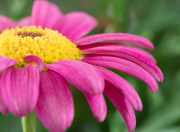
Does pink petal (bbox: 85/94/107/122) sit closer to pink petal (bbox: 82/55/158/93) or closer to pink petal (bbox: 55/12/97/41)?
pink petal (bbox: 82/55/158/93)

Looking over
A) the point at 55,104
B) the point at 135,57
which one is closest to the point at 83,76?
the point at 55,104

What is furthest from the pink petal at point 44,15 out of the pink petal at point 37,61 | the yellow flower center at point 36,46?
the pink petal at point 37,61

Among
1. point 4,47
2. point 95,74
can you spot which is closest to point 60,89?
point 95,74

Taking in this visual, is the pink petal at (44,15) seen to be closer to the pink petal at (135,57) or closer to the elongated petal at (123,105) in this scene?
the pink petal at (135,57)

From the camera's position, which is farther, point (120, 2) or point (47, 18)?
point (120, 2)

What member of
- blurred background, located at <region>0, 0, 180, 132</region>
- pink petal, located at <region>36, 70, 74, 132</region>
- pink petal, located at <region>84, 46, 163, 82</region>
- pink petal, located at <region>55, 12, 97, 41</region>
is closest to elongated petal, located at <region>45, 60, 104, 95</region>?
pink petal, located at <region>36, 70, 74, 132</region>

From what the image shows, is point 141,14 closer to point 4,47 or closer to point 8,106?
point 4,47
